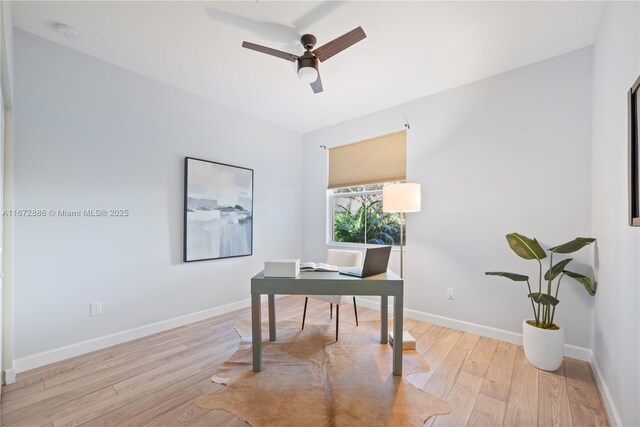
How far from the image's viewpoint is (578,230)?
7.82 ft

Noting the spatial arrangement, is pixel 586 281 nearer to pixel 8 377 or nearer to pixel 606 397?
pixel 606 397

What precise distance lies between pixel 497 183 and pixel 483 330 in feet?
4.96

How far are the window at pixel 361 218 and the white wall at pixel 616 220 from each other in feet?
6.40

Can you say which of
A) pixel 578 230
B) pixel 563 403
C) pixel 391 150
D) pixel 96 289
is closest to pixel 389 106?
pixel 391 150

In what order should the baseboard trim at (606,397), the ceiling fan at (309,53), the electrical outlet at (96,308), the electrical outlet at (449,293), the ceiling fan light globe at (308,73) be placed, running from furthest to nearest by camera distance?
the electrical outlet at (449,293) < the electrical outlet at (96,308) < the ceiling fan light globe at (308,73) < the ceiling fan at (309,53) < the baseboard trim at (606,397)

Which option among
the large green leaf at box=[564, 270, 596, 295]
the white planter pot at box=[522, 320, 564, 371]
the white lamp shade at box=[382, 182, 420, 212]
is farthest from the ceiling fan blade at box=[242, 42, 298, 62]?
the white planter pot at box=[522, 320, 564, 371]

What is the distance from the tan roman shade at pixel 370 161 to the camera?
3.57m

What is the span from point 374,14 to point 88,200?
2.87 metres

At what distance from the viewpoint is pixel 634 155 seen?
128cm

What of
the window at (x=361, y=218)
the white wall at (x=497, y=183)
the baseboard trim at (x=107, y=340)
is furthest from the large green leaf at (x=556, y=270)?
the baseboard trim at (x=107, y=340)

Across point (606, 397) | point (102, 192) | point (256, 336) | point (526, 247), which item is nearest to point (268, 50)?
point (102, 192)

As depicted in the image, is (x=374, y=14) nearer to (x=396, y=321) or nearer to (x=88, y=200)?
(x=396, y=321)

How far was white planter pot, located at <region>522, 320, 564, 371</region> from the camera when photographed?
2.12 meters

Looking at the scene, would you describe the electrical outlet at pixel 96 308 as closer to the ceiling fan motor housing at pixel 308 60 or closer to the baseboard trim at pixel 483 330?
the ceiling fan motor housing at pixel 308 60
